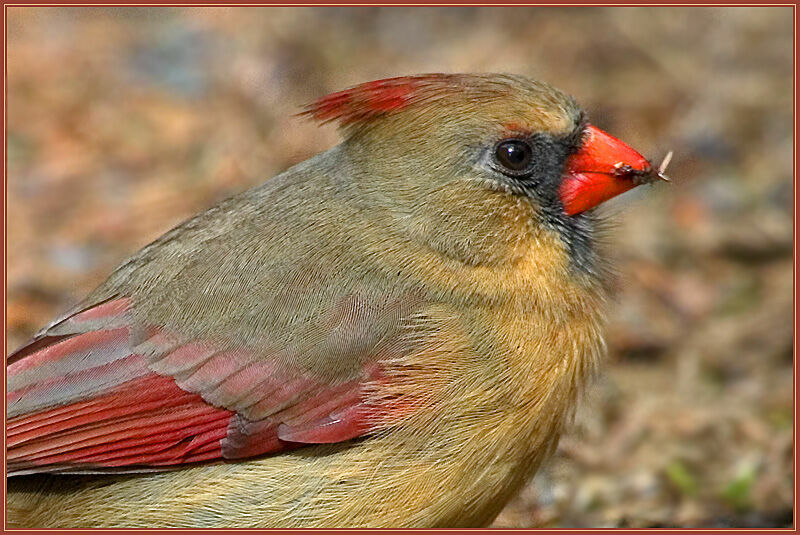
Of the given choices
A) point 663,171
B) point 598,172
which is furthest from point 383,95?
point 663,171

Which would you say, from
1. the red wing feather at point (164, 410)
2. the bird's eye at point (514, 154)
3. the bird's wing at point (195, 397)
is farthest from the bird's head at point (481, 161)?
the red wing feather at point (164, 410)

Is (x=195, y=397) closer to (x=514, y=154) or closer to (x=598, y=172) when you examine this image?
(x=514, y=154)

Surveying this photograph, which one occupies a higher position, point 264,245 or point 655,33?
point 655,33

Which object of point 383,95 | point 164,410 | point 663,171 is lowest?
point 164,410

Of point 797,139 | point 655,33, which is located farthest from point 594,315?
point 655,33

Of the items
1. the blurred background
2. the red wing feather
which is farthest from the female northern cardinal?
the blurred background

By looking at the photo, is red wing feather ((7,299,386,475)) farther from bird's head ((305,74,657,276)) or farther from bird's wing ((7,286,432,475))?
bird's head ((305,74,657,276))

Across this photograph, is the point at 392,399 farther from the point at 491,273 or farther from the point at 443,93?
the point at 443,93
